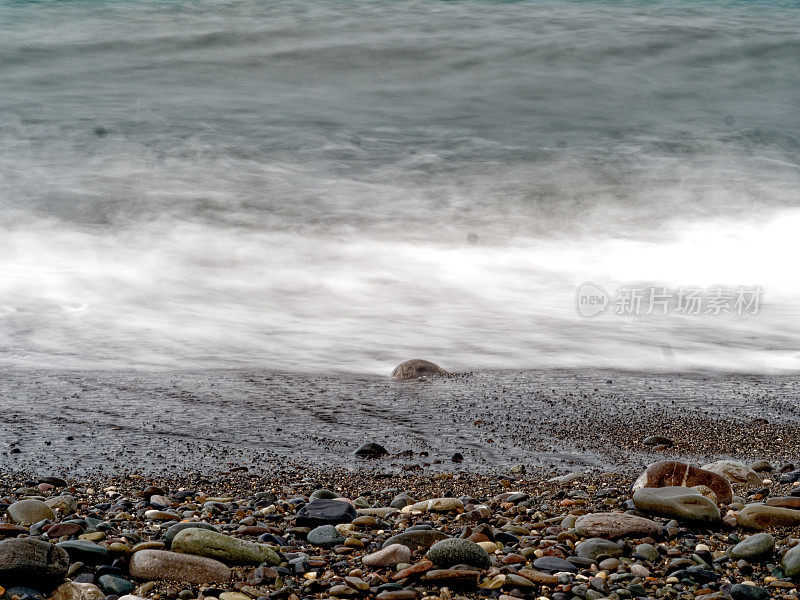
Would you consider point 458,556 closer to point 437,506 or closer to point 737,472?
point 437,506

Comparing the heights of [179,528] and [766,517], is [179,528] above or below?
below

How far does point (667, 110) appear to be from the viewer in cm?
1470

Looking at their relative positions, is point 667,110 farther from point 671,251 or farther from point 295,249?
point 295,249

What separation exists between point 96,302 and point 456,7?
16.4m

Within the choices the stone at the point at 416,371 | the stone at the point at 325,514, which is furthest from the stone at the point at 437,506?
the stone at the point at 416,371

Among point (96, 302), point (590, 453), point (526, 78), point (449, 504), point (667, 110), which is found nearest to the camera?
point (449, 504)

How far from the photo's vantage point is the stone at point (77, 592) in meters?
1.90

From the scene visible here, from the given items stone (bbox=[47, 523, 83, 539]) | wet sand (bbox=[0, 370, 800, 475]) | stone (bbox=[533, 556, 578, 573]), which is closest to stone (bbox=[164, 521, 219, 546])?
stone (bbox=[47, 523, 83, 539])

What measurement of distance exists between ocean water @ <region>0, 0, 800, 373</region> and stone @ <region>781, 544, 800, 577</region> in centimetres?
287


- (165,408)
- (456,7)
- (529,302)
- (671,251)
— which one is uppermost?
(456,7)

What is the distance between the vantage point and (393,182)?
11883 mm

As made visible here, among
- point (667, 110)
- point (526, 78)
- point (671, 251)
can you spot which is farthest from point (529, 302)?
point (526, 78)

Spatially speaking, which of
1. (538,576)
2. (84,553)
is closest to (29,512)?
(84,553)

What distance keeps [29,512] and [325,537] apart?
34.0 inches
